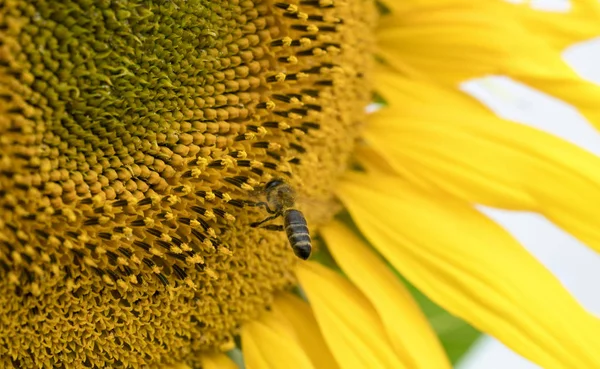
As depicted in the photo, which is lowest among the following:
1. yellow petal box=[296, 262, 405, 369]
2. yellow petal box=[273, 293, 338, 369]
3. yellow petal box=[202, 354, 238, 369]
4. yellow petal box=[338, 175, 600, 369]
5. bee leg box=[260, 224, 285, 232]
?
yellow petal box=[202, 354, 238, 369]

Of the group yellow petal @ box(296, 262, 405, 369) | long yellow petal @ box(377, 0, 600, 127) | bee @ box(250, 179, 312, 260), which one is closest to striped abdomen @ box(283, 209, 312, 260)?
bee @ box(250, 179, 312, 260)

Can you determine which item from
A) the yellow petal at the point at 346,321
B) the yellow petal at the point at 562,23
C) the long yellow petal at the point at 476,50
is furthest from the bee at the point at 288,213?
the yellow petal at the point at 562,23

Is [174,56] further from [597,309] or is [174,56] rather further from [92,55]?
[597,309]

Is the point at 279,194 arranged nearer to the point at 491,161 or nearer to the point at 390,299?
the point at 390,299

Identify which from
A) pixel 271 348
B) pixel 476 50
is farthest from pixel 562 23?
pixel 271 348

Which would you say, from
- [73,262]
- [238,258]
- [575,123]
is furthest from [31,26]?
[575,123]

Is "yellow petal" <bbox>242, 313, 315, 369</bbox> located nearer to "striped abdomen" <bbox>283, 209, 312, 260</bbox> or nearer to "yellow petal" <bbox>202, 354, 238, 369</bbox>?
"yellow petal" <bbox>202, 354, 238, 369</bbox>

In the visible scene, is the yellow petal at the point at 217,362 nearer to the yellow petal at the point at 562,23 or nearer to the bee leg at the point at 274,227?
the bee leg at the point at 274,227

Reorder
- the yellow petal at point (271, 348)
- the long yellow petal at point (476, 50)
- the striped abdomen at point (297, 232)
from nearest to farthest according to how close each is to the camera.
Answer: the striped abdomen at point (297, 232)
the yellow petal at point (271, 348)
the long yellow petal at point (476, 50)

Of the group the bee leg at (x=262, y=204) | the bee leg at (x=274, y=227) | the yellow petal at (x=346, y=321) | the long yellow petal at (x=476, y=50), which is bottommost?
the yellow petal at (x=346, y=321)
